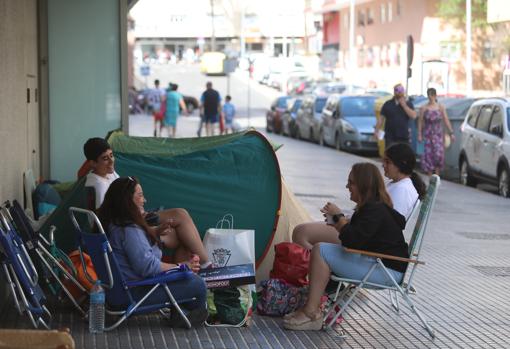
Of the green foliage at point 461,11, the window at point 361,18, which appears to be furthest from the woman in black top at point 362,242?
the window at point 361,18

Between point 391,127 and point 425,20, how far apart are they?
39109 mm

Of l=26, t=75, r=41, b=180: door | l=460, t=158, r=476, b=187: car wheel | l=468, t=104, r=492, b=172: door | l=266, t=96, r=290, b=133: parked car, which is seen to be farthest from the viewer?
l=266, t=96, r=290, b=133: parked car

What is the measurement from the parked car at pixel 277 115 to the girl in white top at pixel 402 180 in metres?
32.5

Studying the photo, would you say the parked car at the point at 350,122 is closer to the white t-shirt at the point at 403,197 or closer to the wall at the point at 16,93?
the wall at the point at 16,93

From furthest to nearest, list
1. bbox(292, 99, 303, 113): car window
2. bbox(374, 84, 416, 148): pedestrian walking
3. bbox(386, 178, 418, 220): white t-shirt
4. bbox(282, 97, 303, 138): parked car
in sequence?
bbox(292, 99, 303, 113): car window, bbox(282, 97, 303, 138): parked car, bbox(374, 84, 416, 148): pedestrian walking, bbox(386, 178, 418, 220): white t-shirt

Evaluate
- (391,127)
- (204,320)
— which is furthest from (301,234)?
(391,127)

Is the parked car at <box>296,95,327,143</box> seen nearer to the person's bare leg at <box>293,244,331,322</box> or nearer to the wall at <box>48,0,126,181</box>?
the wall at <box>48,0,126,181</box>

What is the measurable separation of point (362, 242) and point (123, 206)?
5.25 feet

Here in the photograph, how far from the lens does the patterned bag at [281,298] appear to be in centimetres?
814

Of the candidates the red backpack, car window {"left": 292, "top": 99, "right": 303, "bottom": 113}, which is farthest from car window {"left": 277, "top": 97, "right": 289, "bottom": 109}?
the red backpack

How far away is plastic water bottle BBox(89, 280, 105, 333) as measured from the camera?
24.1ft

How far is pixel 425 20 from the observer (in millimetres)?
56875

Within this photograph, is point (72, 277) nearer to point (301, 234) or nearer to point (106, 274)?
point (106, 274)

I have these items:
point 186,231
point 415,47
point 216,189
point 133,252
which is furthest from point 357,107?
point 415,47
